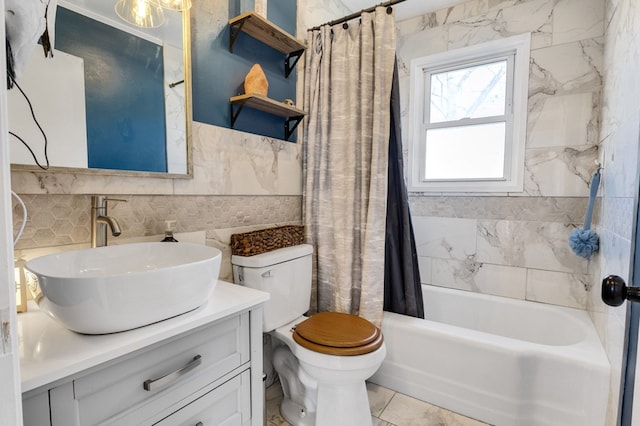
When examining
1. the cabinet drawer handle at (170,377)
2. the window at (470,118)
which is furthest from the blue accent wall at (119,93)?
the window at (470,118)

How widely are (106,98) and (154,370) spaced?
935mm

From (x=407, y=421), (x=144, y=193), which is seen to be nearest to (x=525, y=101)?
(x=407, y=421)

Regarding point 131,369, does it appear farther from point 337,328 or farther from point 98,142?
point 337,328

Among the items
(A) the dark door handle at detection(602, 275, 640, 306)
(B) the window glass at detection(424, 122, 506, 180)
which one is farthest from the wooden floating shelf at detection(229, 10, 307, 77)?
(A) the dark door handle at detection(602, 275, 640, 306)

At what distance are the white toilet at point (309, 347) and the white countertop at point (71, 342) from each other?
1.81 ft

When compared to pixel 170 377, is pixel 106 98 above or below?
above

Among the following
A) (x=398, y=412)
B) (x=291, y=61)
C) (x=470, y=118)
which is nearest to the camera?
(x=398, y=412)

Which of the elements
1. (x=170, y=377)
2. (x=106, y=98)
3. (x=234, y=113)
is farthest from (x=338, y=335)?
(x=106, y=98)

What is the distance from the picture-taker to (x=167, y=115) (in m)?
1.27

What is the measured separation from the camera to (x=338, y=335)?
1.38m

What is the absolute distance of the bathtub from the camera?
131 centimetres

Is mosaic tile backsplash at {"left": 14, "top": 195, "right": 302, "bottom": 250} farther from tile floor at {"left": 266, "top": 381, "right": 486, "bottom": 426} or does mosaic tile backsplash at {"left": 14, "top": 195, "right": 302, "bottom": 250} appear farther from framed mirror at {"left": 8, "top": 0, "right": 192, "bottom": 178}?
tile floor at {"left": 266, "top": 381, "right": 486, "bottom": 426}

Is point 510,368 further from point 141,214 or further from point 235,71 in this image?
point 235,71

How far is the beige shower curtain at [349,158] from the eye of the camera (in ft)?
5.57
